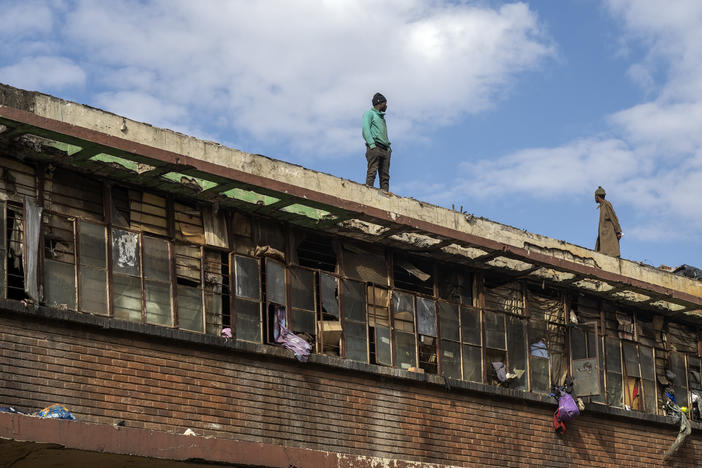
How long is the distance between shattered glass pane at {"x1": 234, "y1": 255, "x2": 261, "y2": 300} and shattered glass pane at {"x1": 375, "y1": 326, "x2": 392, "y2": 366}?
1914 mm

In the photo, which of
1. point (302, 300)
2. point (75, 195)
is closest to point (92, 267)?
point (75, 195)

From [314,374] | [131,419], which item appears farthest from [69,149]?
[314,374]

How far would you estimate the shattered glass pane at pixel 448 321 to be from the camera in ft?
54.2

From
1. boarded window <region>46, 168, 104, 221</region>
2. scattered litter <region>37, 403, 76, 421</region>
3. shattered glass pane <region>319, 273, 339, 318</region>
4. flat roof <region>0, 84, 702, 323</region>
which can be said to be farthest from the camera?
shattered glass pane <region>319, 273, 339, 318</region>

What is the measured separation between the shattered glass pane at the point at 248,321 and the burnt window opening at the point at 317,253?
1116 mm

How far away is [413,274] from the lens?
1645cm

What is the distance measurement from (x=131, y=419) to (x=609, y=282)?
7.91 meters

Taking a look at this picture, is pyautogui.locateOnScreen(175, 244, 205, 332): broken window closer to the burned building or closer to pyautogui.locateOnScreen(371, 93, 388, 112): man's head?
the burned building

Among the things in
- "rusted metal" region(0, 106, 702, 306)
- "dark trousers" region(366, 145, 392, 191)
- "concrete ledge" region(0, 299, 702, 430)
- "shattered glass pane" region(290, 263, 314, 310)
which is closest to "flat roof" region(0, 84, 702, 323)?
"rusted metal" region(0, 106, 702, 306)

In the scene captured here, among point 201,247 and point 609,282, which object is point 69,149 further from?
point 609,282

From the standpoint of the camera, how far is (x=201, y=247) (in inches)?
557

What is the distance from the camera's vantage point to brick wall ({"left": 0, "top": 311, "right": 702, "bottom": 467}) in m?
12.3

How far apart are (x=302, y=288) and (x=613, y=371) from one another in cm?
596

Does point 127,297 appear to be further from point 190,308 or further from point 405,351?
point 405,351
